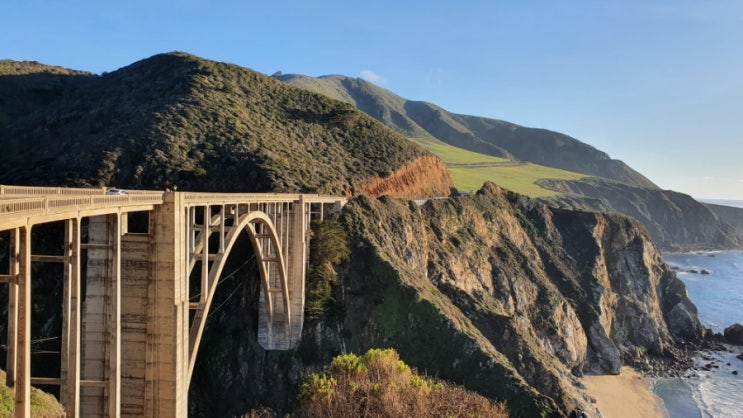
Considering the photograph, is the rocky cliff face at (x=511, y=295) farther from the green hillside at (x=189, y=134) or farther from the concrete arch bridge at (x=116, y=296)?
the concrete arch bridge at (x=116, y=296)

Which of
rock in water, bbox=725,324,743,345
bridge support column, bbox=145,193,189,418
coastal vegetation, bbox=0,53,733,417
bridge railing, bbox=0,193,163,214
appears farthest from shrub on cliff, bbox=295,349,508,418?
rock in water, bbox=725,324,743,345

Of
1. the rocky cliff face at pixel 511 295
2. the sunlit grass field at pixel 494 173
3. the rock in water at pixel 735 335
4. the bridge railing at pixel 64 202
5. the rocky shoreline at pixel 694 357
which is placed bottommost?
the rocky shoreline at pixel 694 357

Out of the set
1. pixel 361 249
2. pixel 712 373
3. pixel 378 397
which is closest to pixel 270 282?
pixel 361 249

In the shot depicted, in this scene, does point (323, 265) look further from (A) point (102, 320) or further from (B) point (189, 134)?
(A) point (102, 320)

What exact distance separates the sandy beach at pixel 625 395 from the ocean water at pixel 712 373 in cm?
128

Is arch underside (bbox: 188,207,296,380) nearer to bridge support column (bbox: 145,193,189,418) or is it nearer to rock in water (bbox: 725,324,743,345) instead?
bridge support column (bbox: 145,193,189,418)

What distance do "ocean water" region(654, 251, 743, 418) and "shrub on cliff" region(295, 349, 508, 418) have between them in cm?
3370

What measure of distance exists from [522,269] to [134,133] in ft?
154

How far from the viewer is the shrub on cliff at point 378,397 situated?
69.2 ft

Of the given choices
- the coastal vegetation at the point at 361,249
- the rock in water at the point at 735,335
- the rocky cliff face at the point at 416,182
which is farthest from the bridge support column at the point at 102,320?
the rock in water at the point at 735,335

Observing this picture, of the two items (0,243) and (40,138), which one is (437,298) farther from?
(40,138)

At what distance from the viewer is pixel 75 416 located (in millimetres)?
11141

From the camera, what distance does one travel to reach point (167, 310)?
53.6 feet

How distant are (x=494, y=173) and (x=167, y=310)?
140 m
